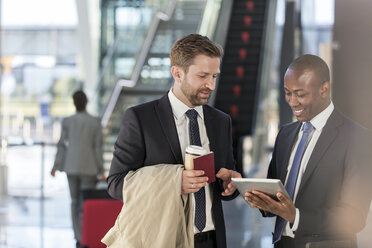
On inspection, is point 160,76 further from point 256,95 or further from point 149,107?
point 149,107


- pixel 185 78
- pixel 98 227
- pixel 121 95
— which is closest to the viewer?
pixel 185 78

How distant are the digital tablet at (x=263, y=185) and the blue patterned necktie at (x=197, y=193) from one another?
35cm

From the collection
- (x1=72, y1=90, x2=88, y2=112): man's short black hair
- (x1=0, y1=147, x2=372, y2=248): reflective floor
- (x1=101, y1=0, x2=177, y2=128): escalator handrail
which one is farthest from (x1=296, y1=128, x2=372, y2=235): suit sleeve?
(x1=101, y1=0, x2=177, y2=128): escalator handrail

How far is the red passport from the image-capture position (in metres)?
2.67

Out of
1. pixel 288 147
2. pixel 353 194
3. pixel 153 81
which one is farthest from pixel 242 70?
pixel 353 194

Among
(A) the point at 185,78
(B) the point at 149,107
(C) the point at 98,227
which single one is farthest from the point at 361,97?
(C) the point at 98,227

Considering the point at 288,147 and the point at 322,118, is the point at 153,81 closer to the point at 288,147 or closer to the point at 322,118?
the point at 288,147

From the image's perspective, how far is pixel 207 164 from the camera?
107 inches

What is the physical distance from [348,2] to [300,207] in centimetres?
82

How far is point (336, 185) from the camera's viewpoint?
257 cm

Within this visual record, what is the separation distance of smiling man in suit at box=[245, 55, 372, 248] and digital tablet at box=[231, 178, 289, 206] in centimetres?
2

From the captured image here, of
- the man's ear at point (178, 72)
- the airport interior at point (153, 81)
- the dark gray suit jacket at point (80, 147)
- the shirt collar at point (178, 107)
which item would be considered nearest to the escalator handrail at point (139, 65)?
the airport interior at point (153, 81)

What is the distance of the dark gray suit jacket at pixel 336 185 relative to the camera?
8.17 feet

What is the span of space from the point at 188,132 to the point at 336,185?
0.73m
